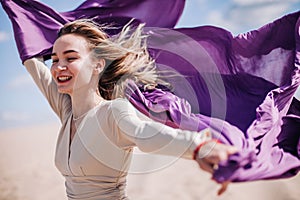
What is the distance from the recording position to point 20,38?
3062mm

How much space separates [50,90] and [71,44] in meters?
0.38

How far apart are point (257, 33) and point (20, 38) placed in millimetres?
1342

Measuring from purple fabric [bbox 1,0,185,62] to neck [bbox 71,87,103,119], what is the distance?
77 centimetres

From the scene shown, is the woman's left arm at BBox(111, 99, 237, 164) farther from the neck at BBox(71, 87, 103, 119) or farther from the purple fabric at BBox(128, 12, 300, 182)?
the purple fabric at BBox(128, 12, 300, 182)

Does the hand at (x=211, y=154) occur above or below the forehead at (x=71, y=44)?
below

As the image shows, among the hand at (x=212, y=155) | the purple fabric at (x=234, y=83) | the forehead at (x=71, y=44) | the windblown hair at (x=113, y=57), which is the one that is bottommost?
the purple fabric at (x=234, y=83)

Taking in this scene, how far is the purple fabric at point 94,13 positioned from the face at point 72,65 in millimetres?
711

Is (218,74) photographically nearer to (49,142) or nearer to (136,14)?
(136,14)

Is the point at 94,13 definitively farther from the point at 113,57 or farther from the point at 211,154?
the point at 211,154

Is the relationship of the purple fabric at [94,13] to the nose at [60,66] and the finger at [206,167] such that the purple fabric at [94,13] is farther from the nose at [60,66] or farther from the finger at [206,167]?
the finger at [206,167]

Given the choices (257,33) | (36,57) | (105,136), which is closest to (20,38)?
(36,57)

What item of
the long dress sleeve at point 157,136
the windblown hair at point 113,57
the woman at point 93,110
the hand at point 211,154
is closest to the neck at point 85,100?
the woman at point 93,110

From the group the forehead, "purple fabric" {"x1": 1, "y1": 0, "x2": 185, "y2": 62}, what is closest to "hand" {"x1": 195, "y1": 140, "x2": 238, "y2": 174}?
the forehead

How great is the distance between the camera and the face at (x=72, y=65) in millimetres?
2406
